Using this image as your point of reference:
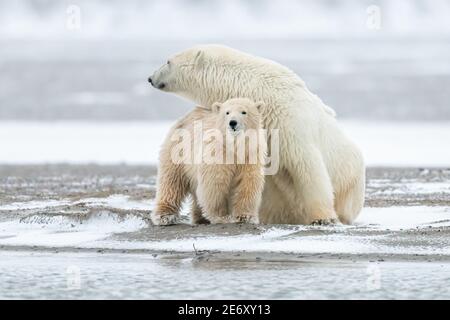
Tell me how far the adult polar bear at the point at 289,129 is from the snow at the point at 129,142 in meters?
7.08

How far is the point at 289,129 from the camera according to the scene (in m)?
8.53

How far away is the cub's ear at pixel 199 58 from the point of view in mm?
9195

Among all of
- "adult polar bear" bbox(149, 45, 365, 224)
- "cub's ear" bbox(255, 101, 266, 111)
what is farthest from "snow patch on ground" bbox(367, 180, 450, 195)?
"cub's ear" bbox(255, 101, 266, 111)

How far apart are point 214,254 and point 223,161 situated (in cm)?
104

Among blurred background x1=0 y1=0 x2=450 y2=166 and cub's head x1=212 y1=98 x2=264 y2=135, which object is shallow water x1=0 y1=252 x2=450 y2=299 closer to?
cub's head x1=212 y1=98 x2=264 y2=135

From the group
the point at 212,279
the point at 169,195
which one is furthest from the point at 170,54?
the point at 212,279

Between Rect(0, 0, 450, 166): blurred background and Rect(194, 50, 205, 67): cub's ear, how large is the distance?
10.3 ft

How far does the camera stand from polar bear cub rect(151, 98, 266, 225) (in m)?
8.15

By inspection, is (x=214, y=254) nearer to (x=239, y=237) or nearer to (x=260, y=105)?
(x=239, y=237)

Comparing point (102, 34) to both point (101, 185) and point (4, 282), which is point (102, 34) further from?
point (4, 282)

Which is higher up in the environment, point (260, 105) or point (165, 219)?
point (260, 105)

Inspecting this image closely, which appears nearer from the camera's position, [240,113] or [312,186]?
[240,113]

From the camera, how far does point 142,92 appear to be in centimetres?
2778
